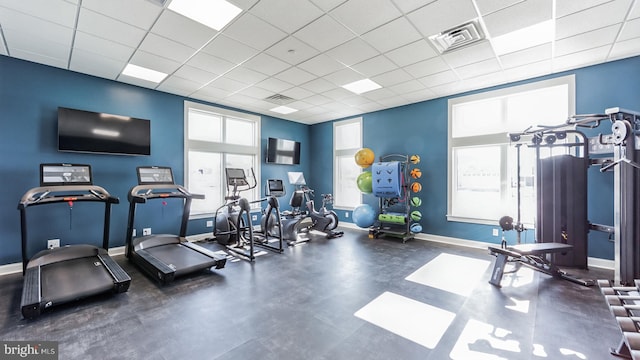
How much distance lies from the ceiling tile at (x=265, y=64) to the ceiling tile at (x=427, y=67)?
2099mm

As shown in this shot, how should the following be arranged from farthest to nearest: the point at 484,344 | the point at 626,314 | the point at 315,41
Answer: the point at 315,41 → the point at 484,344 → the point at 626,314

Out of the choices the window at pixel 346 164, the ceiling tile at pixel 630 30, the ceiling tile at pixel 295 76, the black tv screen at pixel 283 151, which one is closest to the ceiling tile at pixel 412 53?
the ceiling tile at pixel 295 76

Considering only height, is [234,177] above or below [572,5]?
below

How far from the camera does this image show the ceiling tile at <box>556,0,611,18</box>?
2699 mm

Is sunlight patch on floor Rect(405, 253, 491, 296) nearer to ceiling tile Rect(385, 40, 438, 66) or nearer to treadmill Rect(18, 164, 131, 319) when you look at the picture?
ceiling tile Rect(385, 40, 438, 66)

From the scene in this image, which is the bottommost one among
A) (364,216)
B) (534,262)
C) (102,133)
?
(534,262)

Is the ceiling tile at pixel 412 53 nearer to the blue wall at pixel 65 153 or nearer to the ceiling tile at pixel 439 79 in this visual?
A: the ceiling tile at pixel 439 79

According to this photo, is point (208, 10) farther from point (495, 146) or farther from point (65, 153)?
point (495, 146)

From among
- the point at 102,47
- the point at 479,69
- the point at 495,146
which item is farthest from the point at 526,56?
the point at 102,47

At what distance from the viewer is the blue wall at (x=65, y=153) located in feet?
12.9

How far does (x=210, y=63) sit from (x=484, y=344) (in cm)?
498

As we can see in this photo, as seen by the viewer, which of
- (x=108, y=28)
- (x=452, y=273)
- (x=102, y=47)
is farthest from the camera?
(x=452, y=273)

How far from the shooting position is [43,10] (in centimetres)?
282

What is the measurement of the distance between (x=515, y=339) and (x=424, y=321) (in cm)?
74
